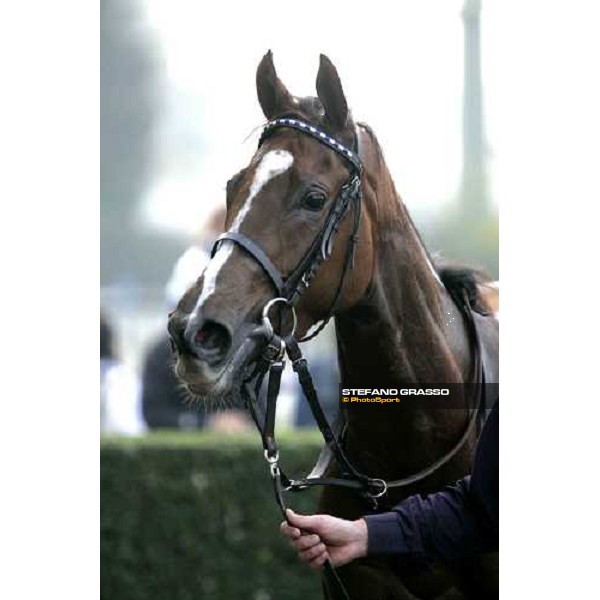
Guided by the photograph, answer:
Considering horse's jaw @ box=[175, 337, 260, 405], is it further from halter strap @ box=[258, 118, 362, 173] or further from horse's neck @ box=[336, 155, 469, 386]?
halter strap @ box=[258, 118, 362, 173]

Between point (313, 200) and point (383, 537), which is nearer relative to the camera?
point (383, 537)

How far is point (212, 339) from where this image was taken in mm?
2203

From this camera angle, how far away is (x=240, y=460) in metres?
4.01

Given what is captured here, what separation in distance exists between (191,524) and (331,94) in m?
2.09

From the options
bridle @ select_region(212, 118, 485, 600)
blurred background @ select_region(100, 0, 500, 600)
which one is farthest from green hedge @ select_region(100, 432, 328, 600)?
bridle @ select_region(212, 118, 485, 600)

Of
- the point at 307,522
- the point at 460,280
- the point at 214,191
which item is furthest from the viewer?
the point at 214,191

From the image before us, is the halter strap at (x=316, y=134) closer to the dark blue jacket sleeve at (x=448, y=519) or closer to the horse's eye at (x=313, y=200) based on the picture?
the horse's eye at (x=313, y=200)

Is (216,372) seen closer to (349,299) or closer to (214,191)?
(349,299)

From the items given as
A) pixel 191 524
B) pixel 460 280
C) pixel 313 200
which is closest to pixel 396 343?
pixel 460 280

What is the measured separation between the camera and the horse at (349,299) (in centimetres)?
223
